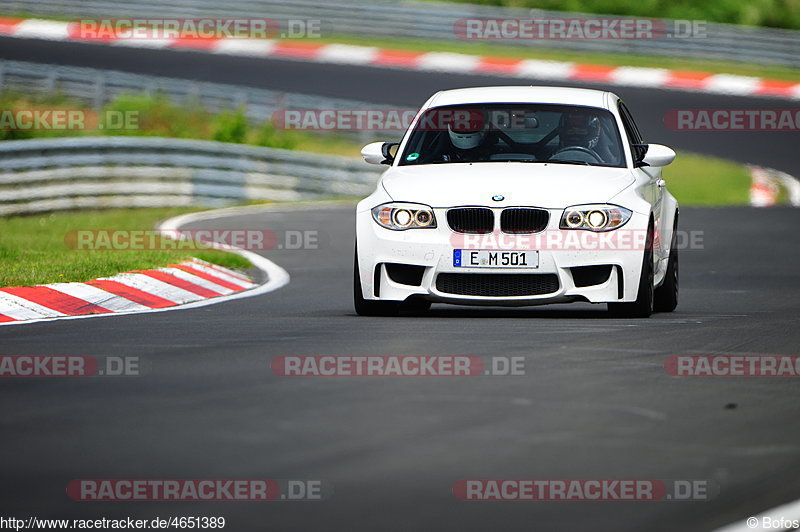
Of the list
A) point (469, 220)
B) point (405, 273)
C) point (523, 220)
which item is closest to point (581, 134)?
point (523, 220)

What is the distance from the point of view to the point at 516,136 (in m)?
11.0

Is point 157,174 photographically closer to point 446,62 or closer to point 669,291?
point 669,291

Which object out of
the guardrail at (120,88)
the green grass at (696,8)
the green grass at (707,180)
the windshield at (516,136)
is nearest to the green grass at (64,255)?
the windshield at (516,136)

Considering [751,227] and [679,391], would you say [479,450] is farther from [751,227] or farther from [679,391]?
[751,227]

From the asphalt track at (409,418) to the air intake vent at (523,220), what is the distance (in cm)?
60

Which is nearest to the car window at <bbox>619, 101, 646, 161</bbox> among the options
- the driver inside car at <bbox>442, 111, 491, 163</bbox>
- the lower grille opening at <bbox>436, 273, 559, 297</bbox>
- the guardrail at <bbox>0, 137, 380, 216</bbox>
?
the driver inside car at <bbox>442, 111, 491, 163</bbox>

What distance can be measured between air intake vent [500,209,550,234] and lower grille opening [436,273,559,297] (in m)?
0.29

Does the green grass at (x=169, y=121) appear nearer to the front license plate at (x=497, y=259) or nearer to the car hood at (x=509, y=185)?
the car hood at (x=509, y=185)

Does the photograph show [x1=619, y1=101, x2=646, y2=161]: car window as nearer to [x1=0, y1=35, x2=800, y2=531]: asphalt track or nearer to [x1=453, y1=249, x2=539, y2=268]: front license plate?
[x1=0, y1=35, x2=800, y2=531]: asphalt track

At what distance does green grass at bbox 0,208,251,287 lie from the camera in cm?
1202

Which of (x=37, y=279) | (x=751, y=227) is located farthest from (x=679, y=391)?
(x=751, y=227)

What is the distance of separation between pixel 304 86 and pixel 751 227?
674 inches

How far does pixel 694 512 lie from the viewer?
500 cm

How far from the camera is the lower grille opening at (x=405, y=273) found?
1009 cm
